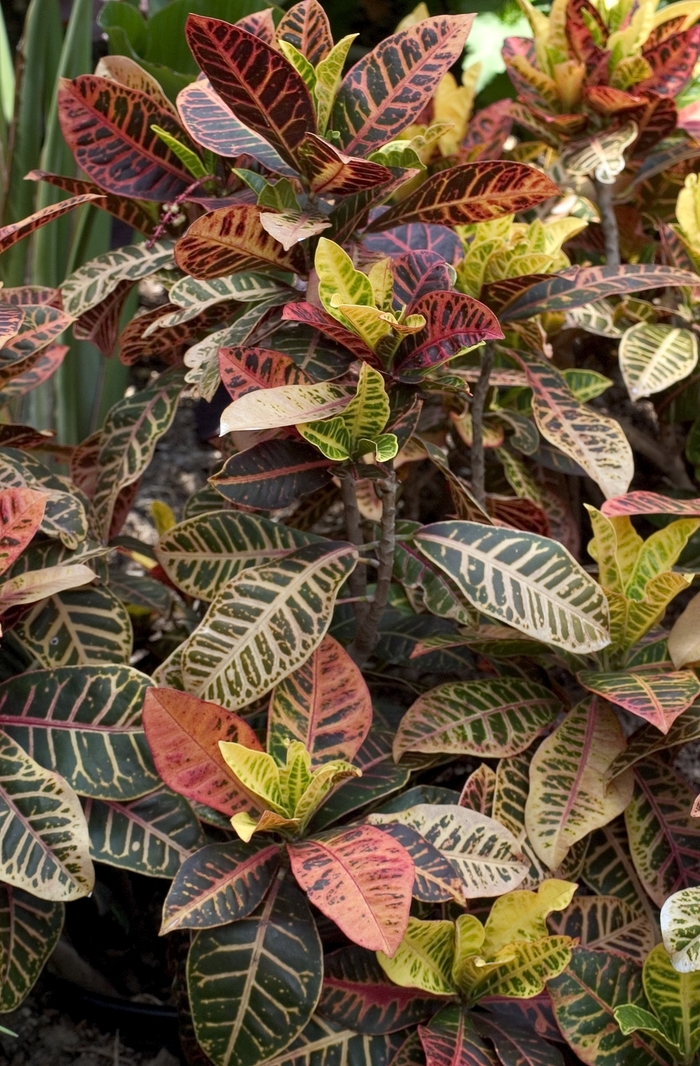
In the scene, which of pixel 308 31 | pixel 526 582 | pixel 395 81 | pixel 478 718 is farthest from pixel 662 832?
pixel 308 31

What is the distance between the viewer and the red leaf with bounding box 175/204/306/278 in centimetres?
89

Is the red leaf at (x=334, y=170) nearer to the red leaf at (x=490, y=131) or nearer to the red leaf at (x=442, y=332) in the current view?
the red leaf at (x=442, y=332)

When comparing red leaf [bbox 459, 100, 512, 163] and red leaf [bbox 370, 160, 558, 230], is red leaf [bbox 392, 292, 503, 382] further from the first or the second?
red leaf [bbox 459, 100, 512, 163]

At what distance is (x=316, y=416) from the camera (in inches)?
34.1

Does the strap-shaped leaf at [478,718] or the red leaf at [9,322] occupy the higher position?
the red leaf at [9,322]

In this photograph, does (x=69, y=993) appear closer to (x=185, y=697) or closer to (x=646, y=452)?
(x=185, y=697)

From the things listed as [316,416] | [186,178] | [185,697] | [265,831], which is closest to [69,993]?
[265,831]

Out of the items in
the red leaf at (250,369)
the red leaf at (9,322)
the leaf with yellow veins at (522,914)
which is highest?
the red leaf at (9,322)

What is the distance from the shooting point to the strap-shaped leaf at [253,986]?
86 cm

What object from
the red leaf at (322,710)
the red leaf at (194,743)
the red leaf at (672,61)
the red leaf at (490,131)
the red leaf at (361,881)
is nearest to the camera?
the red leaf at (361,881)

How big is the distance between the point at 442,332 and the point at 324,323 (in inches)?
4.4

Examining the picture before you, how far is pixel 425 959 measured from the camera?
938 mm

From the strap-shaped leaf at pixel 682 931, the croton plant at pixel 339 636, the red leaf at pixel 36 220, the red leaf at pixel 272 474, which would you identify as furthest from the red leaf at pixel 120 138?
the strap-shaped leaf at pixel 682 931

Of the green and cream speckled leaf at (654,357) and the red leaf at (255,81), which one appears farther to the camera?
the green and cream speckled leaf at (654,357)
